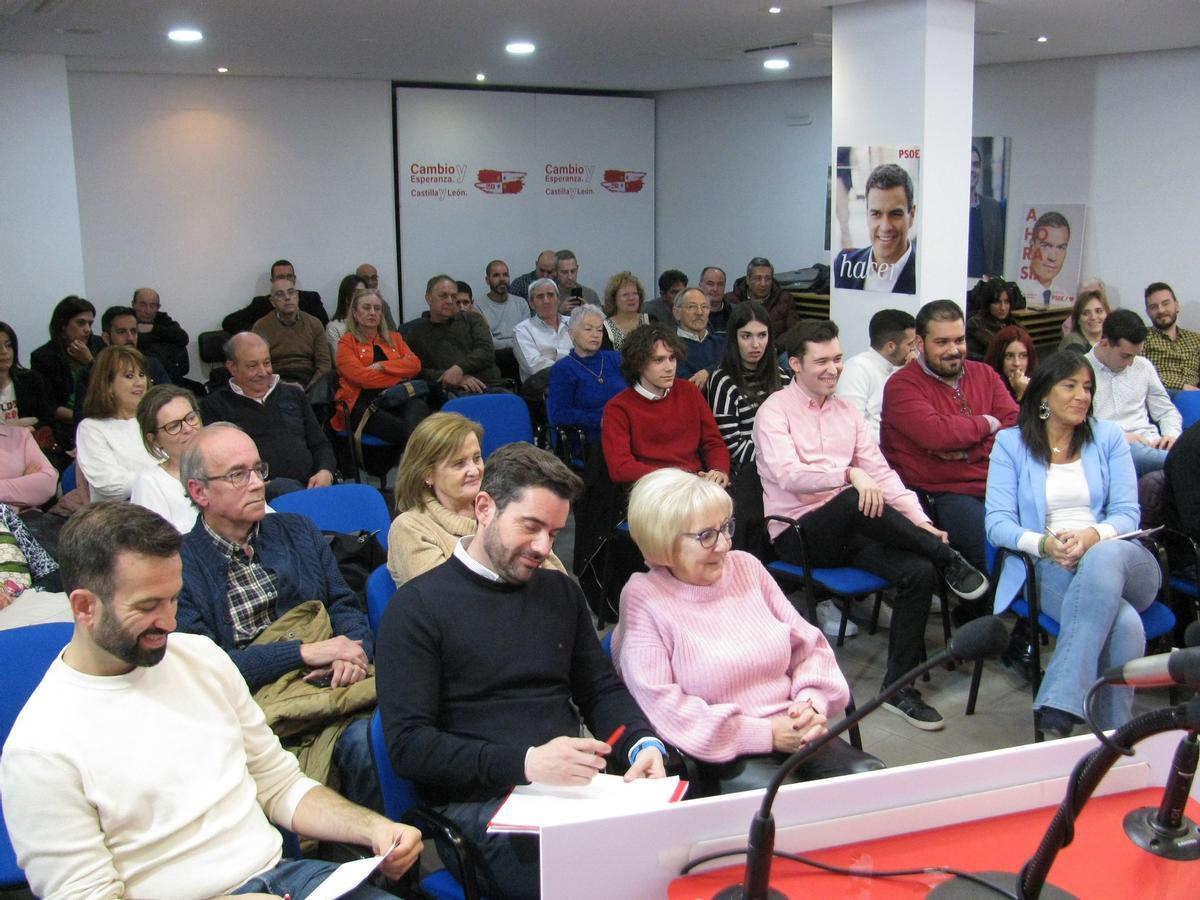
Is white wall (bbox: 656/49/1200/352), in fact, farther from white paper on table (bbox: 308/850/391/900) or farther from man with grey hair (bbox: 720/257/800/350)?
white paper on table (bbox: 308/850/391/900)

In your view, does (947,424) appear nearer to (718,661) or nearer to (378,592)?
(718,661)

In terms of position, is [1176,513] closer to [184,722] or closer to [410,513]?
[410,513]

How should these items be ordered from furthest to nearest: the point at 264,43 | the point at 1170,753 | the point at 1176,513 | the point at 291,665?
the point at 264,43, the point at 1176,513, the point at 291,665, the point at 1170,753

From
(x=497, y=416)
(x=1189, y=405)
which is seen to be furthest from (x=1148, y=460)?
(x=497, y=416)

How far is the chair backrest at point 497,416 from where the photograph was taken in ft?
17.7

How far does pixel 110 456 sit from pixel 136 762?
2701 mm

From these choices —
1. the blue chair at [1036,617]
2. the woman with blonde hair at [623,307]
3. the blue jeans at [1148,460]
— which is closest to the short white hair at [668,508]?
the blue chair at [1036,617]

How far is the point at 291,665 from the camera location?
264cm

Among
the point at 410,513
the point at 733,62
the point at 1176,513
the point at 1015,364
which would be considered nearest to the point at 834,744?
the point at 410,513

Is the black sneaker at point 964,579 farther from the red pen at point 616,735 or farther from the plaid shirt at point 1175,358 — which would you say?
the plaid shirt at point 1175,358

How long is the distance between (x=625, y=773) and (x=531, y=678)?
28 centimetres

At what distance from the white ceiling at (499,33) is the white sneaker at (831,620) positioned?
3.36 m

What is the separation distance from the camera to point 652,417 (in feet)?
15.5

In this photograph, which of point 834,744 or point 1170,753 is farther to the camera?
point 834,744
